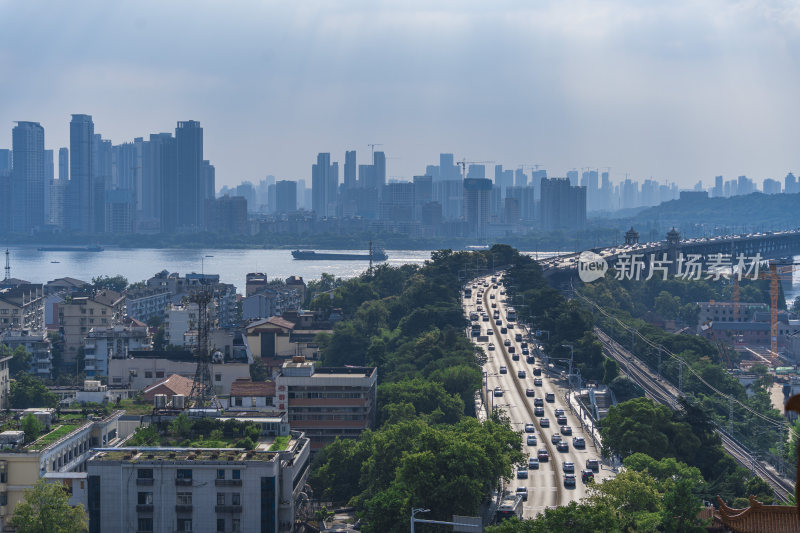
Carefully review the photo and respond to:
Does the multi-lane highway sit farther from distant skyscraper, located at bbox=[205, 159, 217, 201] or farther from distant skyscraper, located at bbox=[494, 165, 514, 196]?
distant skyscraper, located at bbox=[494, 165, 514, 196]

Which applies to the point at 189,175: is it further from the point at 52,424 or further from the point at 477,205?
the point at 52,424

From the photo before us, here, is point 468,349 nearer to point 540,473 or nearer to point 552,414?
point 552,414

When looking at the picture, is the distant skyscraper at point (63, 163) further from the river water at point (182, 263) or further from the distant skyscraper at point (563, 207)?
the distant skyscraper at point (563, 207)

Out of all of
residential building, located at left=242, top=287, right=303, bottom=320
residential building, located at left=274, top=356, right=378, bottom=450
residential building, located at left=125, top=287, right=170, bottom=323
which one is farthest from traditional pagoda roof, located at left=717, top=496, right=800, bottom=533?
residential building, located at left=125, top=287, right=170, bottom=323

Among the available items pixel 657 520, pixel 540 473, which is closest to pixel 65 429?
pixel 540 473

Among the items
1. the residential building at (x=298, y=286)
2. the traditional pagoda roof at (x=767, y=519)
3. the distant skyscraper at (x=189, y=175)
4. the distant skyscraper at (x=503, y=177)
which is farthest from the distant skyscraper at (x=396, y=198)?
the traditional pagoda roof at (x=767, y=519)

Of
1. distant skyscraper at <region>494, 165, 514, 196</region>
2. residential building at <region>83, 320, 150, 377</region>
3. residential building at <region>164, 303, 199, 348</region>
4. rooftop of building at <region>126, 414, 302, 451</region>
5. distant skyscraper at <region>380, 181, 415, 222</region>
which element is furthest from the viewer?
distant skyscraper at <region>494, 165, 514, 196</region>

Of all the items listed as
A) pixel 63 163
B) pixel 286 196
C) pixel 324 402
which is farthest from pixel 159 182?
pixel 324 402
